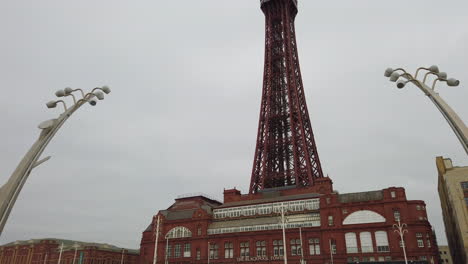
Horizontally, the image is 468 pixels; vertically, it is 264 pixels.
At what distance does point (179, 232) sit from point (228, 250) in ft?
36.1

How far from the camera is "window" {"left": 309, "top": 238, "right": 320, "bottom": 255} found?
54.5 m

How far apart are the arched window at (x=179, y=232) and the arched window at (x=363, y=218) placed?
92.6 feet

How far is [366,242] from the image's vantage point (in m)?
52.0

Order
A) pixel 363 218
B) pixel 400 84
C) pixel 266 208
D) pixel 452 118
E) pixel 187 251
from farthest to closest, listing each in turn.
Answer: pixel 187 251 < pixel 266 208 < pixel 363 218 < pixel 400 84 < pixel 452 118

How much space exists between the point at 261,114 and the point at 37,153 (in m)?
68.0

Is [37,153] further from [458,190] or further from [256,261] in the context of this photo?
[458,190]

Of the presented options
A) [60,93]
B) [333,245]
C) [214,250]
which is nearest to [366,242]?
[333,245]

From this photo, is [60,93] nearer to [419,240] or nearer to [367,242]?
[367,242]

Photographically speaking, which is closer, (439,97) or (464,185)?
(439,97)

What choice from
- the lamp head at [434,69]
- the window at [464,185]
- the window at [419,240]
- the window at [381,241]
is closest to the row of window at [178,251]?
the window at [381,241]

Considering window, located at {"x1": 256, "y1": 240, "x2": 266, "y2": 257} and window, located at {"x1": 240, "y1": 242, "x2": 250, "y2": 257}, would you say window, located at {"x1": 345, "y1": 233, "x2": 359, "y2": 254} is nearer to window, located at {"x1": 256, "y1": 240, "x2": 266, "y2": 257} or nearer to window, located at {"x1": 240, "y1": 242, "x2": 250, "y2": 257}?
window, located at {"x1": 256, "y1": 240, "x2": 266, "y2": 257}

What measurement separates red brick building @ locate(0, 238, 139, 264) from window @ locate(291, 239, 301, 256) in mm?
53085

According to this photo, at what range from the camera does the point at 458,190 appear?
5016 cm

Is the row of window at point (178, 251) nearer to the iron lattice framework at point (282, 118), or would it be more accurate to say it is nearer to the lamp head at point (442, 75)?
the iron lattice framework at point (282, 118)
